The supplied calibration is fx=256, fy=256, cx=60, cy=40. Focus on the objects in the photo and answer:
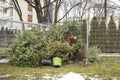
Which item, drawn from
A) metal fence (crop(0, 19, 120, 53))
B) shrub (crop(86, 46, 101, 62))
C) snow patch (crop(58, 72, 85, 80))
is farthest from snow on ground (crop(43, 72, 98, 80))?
metal fence (crop(0, 19, 120, 53))

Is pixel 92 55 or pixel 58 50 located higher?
pixel 58 50

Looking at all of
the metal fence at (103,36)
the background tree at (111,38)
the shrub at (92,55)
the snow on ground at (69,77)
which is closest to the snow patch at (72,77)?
the snow on ground at (69,77)

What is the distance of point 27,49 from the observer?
9.55 metres

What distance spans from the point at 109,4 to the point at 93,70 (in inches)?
885

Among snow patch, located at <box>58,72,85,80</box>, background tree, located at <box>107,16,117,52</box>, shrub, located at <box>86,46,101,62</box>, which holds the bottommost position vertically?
snow patch, located at <box>58,72,85,80</box>

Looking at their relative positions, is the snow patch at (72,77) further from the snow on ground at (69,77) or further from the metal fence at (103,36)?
the metal fence at (103,36)

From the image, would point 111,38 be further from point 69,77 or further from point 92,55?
point 69,77

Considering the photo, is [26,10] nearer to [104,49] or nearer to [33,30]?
[104,49]

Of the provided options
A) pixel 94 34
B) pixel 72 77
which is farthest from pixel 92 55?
pixel 94 34

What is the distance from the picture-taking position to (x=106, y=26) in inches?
570

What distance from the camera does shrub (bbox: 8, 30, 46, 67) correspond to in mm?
9344

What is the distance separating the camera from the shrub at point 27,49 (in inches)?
368

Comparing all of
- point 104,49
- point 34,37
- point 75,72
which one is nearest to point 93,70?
point 75,72

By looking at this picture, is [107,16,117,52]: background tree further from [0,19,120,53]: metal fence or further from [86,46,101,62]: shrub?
[86,46,101,62]: shrub
